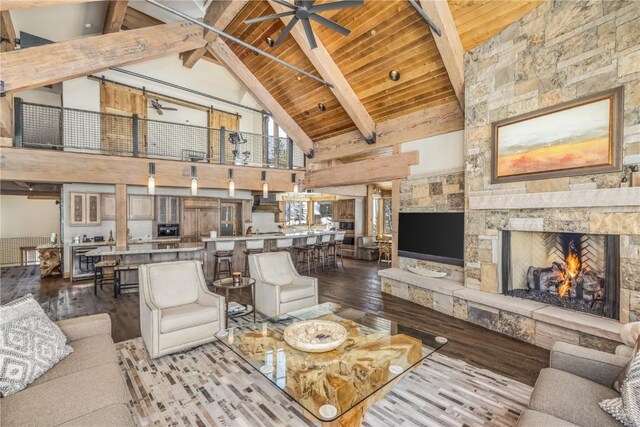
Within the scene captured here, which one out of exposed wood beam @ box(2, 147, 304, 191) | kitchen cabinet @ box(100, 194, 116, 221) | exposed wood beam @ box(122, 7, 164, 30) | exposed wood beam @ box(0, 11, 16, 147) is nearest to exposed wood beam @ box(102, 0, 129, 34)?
exposed wood beam @ box(122, 7, 164, 30)

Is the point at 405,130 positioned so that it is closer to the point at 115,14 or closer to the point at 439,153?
the point at 439,153

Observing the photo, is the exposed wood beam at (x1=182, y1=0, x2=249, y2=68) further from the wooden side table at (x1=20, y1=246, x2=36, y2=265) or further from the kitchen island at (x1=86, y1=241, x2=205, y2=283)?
the wooden side table at (x1=20, y1=246, x2=36, y2=265)

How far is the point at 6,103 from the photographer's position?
513 cm

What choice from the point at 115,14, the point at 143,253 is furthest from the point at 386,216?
the point at 115,14

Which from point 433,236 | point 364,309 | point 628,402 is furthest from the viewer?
point 433,236

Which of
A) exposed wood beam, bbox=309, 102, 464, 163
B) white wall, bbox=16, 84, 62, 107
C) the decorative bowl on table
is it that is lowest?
the decorative bowl on table

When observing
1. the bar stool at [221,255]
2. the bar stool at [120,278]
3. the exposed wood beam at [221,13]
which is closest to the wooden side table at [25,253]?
the bar stool at [120,278]

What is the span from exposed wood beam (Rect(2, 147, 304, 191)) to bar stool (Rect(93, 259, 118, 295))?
5.68 ft

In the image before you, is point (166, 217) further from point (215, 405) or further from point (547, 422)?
point (547, 422)

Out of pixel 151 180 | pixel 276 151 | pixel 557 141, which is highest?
pixel 276 151

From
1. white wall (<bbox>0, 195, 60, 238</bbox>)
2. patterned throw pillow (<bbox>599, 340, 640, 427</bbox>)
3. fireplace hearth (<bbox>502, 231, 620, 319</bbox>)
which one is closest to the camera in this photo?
patterned throw pillow (<bbox>599, 340, 640, 427</bbox>)

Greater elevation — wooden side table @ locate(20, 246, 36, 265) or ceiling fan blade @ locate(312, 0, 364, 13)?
ceiling fan blade @ locate(312, 0, 364, 13)

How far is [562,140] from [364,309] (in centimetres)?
346

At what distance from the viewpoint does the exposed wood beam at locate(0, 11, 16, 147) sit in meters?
4.82
